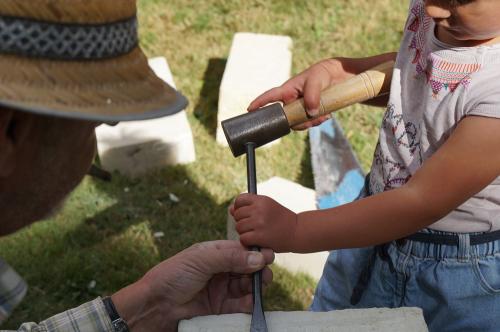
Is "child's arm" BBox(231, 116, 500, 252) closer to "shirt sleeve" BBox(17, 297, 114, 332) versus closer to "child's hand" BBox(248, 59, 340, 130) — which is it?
"child's hand" BBox(248, 59, 340, 130)

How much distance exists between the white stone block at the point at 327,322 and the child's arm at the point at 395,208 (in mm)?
228

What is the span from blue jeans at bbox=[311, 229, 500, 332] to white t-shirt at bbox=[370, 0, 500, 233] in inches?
3.1

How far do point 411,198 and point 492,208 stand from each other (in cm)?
31

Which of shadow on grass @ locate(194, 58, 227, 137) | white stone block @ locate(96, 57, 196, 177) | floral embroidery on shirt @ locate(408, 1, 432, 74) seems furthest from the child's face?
shadow on grass @ locate(194, 58, 227, 137)

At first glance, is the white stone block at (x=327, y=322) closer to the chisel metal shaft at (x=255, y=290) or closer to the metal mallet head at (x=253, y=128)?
the chisel metal shaft at (x=255, y=290)

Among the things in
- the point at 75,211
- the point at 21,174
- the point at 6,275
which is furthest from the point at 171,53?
the point at 21,174

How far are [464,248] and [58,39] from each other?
51.5 inches

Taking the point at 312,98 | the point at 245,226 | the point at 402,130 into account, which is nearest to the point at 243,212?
the point at 245,226

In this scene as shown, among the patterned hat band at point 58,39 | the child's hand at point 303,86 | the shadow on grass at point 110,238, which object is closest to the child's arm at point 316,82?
the child's hand at point 303,86

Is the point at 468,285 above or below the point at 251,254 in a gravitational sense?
below

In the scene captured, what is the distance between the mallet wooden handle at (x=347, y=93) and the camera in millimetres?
2006

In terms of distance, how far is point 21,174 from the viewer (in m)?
1.38

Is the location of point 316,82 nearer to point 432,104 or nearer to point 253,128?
point 253,128

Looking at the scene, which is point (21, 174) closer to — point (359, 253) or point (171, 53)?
point (359, 253)
